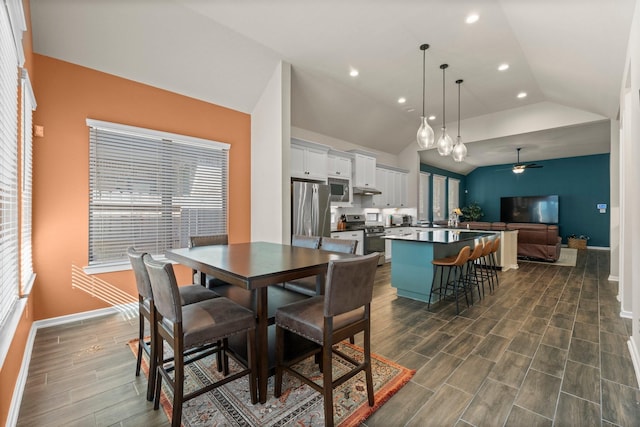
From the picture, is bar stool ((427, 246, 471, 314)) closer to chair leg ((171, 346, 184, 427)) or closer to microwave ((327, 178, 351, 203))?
microwave ((327, 178, 351, 203))

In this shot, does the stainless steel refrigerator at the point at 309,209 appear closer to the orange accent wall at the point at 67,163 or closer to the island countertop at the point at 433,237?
the island countertop at the point at 433,237

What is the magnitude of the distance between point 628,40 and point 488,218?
9887 mm

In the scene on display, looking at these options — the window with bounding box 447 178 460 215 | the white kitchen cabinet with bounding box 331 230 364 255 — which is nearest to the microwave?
the white kitchen cabinet with bounding box 331 230 364 255

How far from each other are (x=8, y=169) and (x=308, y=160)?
3.90 m

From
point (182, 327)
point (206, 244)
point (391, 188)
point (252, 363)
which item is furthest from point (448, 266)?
point (391, 188)

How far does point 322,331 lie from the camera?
5.36 ft

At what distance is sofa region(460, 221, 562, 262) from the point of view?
6598 mm

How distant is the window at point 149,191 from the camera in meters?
3.39

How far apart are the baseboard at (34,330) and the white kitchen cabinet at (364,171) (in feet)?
15.3

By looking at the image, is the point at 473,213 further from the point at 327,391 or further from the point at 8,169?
the point at 8,169

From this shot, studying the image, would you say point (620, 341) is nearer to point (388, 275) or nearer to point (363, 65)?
point (388, 275)

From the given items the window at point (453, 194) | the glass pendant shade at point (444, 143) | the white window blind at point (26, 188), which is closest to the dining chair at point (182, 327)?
the white window blind at point (26, 188)

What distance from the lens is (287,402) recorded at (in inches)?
73.0

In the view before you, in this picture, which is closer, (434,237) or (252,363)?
(252,363)
